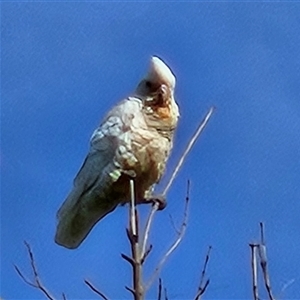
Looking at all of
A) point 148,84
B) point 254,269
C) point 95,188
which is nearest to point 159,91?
point 148,84

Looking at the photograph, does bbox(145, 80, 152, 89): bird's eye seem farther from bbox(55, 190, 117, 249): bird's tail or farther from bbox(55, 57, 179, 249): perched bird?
bbox(55, 190, 117, 249): bird's tail

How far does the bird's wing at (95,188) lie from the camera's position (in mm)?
2436

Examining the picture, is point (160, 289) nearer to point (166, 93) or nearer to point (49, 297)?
point (49, 297)

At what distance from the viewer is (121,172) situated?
245 cm

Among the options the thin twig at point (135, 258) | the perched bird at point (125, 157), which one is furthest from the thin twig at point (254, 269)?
the perched bird at point (125, 157)

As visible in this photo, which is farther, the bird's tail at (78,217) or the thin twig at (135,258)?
the bird's tail at (78,217)

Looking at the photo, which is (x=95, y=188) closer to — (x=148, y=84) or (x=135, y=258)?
(x=148, y=84)

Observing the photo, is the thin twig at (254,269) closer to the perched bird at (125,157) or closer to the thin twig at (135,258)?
the thin twig at (135,258)

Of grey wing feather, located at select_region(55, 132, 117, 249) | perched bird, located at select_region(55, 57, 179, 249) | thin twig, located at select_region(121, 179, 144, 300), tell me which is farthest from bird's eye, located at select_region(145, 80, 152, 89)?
thin twig, located at select_region(121, 179, 144, 300)

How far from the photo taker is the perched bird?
2.44 meters

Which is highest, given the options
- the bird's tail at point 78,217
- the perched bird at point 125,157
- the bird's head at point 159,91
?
the bird's head at point 159,91

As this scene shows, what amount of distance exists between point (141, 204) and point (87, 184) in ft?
0.58

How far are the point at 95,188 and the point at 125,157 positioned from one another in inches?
5.3

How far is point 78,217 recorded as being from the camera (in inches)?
95.3
